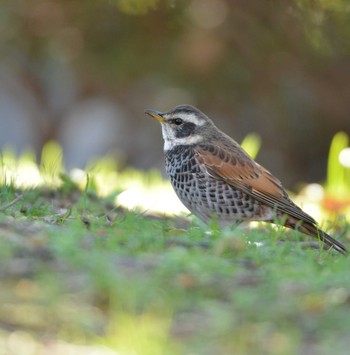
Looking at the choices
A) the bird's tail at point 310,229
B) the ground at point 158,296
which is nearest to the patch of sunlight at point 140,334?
the ground at point 158,296

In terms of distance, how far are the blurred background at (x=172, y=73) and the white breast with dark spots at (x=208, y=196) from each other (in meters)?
4.35

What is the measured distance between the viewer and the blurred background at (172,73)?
12.0m

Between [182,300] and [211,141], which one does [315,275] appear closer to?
[182,300]

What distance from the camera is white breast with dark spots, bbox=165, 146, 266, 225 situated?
7.27m

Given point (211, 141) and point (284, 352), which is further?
point (211, 141)

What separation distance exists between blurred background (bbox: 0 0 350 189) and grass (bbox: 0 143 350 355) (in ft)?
21.4

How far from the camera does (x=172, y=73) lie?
13.1 meters

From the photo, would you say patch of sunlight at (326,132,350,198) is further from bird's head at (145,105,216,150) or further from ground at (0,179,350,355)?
ground at (0,179,350,355)

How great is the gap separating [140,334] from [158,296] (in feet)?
1.42

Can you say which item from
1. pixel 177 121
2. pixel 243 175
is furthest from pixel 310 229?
pixel 177 121

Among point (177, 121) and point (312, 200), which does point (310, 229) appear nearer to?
point (177, 121)

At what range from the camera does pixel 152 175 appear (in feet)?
34.0

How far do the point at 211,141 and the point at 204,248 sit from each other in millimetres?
2419

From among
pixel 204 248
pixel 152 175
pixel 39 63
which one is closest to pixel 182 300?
pixel 204 248
